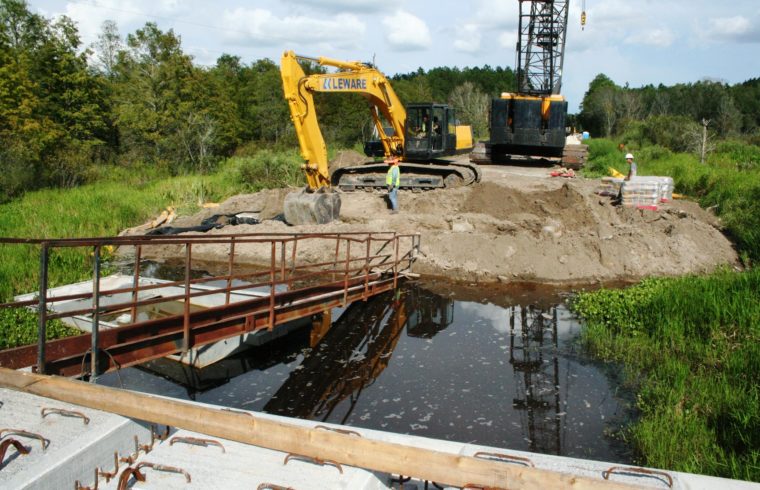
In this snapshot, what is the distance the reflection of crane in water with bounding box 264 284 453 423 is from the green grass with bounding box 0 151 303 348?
143 inches

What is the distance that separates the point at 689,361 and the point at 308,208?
10367mm

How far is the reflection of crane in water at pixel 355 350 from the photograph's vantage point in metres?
7.50

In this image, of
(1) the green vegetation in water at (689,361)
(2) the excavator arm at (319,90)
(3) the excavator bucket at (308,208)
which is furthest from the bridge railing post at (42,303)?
(2) the excavator arm at (319,90)

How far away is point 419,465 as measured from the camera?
10.7 feet

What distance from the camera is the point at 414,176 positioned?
65.5 ft

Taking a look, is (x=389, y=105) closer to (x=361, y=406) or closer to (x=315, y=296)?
(x=315, y=296)

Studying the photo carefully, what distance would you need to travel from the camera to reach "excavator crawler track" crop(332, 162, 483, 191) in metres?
19.8

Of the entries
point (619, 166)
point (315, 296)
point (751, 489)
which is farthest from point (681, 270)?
point (619, 166)

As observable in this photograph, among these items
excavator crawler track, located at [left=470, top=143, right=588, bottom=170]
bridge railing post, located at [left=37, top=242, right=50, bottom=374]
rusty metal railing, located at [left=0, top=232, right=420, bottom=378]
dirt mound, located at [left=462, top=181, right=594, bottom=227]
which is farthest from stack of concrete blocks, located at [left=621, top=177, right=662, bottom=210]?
bridge railing post, located at [left=37, top=242, right=50, bottom=374]

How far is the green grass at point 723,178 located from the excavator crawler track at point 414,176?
22.6 ft

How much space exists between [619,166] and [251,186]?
15.5 metres

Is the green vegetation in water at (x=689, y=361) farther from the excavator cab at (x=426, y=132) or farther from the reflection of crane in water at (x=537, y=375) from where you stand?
the excavator cab at (x=426, y=132)

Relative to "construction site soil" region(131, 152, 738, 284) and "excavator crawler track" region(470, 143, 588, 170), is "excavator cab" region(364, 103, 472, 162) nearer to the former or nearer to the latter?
"construction site soil" region(131, 152, 738, 284)

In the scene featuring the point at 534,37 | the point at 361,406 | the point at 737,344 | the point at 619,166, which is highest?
the point at 534,37
